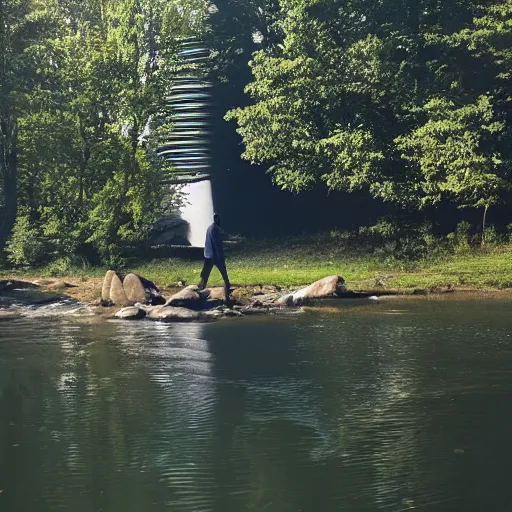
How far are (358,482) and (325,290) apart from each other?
13562 millimetres

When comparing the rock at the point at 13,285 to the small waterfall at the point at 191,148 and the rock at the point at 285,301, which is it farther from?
the small waterfall at the point at 191,148

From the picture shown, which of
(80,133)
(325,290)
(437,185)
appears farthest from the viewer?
(80,133)

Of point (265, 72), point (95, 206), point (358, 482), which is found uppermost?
point (265, 72)

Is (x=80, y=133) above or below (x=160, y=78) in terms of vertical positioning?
below

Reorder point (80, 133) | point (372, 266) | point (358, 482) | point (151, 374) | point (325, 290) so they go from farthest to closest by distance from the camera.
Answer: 1. point (80, 133)
2. point (372, 266)
3. point (325, 290)
4. point (151, 374)
5. point (358, 482)

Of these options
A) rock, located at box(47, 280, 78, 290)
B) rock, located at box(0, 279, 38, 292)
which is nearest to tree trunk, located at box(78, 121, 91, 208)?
rock, located at box(47, 280, 78, 290)

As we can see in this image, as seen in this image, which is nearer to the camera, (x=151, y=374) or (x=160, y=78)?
(x=151, y=374)

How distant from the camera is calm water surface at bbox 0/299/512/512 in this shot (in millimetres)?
6480

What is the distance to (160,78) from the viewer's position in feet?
101

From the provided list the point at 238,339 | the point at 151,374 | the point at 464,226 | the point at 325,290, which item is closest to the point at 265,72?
the point at 464,226

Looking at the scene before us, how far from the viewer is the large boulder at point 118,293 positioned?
19.4 meters

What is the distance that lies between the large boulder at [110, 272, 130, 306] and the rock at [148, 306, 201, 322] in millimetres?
1558

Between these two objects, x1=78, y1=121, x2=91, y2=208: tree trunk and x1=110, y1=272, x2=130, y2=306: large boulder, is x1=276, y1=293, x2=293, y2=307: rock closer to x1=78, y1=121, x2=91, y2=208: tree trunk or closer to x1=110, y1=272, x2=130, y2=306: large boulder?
x1=110, y1=272, x2=130, y2=306: large boulder

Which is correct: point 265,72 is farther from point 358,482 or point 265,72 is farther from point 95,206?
point 358,482
